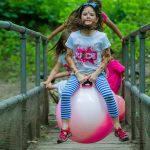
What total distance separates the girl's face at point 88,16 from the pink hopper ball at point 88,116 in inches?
26.8

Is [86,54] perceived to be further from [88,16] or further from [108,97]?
[108,97]

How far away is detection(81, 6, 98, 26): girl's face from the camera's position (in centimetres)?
646

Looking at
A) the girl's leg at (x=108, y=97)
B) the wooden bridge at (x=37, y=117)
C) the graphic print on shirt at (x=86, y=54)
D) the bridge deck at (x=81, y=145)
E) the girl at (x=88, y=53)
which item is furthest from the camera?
the bridge deck at (x=81, y=145)

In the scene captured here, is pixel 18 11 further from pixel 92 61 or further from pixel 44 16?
pixel 92 61

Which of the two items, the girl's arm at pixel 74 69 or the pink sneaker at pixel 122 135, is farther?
the pink sneaker at pixel 122 135

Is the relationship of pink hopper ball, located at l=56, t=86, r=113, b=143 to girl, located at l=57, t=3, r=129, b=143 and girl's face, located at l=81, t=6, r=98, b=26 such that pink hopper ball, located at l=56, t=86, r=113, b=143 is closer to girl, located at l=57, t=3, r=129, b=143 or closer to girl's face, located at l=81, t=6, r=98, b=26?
girl, located at l=57, t=3, r=129, b=143

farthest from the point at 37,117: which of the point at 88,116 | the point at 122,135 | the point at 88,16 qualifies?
the point at 88,116

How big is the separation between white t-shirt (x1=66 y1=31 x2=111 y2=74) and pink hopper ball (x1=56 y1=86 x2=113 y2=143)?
0.33 metres

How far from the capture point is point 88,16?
256 inches

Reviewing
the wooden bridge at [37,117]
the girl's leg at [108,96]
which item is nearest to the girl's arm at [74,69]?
the girl's leg at [108,96]

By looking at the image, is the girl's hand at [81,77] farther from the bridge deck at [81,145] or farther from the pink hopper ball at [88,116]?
the bridge deck at [81,145]

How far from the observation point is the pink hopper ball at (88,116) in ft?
19.7

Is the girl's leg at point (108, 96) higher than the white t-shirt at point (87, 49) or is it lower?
lower

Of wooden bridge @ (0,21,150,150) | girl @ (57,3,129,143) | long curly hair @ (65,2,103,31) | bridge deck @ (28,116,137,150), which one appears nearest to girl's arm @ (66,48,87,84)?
girl @ (57,3,129,143)
